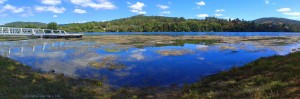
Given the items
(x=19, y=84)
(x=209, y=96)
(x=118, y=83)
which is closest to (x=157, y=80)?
(x=118, y=83)

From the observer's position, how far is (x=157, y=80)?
22594mm

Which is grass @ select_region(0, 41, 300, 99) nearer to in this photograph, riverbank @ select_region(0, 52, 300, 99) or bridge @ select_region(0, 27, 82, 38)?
riverbank @ select_region(0, 52, 300, 99)

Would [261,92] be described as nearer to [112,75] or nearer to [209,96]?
[209,96]

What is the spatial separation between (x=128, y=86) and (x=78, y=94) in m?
4.61

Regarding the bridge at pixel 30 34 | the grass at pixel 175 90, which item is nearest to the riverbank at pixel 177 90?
the grass at pixel 175 90

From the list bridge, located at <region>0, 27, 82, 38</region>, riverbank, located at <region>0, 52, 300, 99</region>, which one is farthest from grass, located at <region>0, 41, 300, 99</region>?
bridge, located at <region>0, 27, 82, 38</region>

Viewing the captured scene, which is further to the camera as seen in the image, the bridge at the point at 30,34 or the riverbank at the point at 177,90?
the bridge at the point at 30,34

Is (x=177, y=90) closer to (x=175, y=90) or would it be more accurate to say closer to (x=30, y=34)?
(x=175, y=90)

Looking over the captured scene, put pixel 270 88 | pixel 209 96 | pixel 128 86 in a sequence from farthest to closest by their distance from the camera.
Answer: pixel 128 86 → pixel 209 96 → pixel 270 88

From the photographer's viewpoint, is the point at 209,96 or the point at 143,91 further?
the point at 143,91

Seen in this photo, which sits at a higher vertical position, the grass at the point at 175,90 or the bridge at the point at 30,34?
A: the bridge at the point at 30,34

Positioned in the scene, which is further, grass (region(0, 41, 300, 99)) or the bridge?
the bridge

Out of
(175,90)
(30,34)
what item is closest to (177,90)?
(175,90)

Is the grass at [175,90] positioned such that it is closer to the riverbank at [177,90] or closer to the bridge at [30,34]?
the riverbank at [177,90]
